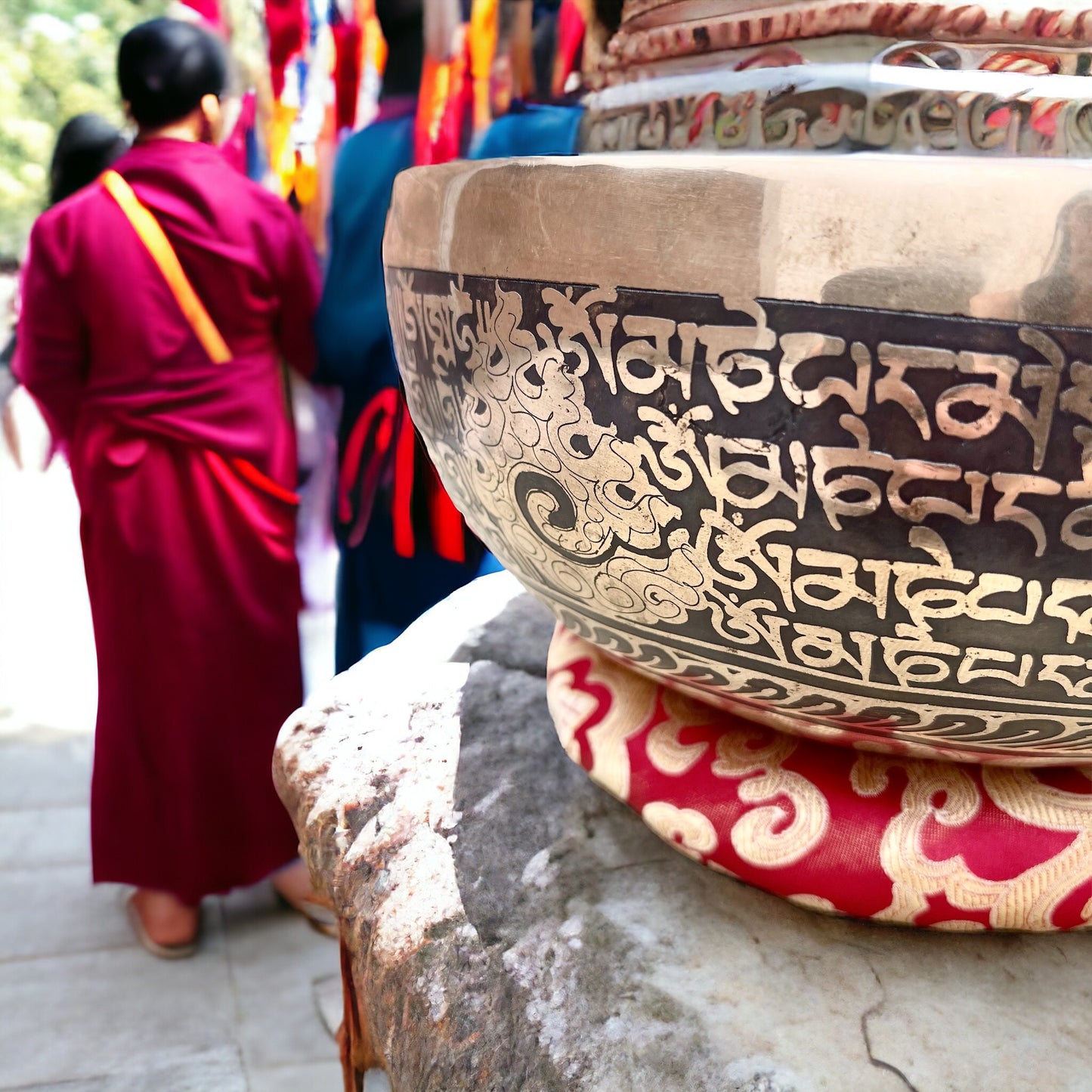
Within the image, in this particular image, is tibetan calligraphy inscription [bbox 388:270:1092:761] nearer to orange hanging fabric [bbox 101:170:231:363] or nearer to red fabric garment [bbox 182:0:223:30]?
orange hanging fabric [bbox 101:170:231:363]

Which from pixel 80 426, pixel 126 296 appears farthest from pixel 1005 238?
pixel 80 426

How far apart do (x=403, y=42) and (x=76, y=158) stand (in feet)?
1.83

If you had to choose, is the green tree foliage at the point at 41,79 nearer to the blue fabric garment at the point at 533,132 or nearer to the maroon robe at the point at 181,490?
the maroon robe at the point at 181,490

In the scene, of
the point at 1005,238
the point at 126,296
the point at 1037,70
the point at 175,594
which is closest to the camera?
the point at 1005,238

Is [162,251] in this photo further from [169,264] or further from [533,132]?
[533,132]

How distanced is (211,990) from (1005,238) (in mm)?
1418

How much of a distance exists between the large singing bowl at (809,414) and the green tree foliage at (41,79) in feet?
17.7

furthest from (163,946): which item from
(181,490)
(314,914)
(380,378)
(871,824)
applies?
(871,824)

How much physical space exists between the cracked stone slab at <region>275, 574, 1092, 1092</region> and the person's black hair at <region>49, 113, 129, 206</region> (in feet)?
4.03

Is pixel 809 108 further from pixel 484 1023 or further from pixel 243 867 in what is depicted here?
pixel 243 867

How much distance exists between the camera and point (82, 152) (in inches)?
58.6

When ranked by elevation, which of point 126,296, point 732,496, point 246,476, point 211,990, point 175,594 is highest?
point 732,496

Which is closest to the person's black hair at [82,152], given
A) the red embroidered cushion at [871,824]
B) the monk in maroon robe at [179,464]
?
the monk in maroon robe at [179,464]

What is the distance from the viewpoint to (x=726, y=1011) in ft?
1.36
